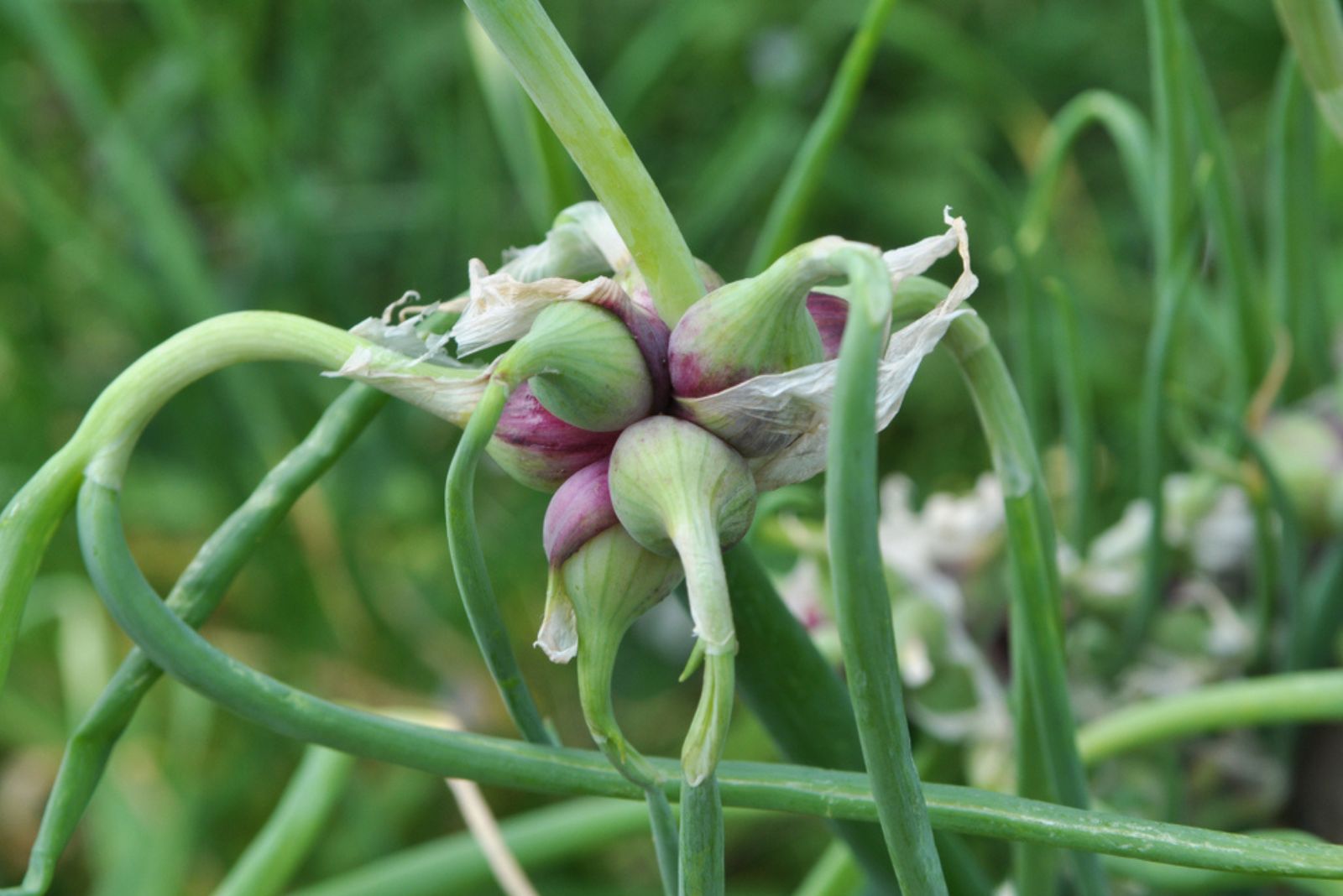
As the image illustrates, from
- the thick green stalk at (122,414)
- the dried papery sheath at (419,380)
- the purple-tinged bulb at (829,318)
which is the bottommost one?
the purple-tinged bulb at (829,318)

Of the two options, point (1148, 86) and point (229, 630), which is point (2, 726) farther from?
point (1148, 86)

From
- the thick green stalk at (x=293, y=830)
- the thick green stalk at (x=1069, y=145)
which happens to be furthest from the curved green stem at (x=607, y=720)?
the thick green stalk at (x=1069, y=145)

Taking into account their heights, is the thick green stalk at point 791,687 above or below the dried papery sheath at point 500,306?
below

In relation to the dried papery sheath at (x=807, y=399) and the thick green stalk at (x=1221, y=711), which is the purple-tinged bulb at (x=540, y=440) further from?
the thick green stalk at (x=1221, y=711)

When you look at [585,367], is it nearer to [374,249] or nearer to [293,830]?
[293,830]

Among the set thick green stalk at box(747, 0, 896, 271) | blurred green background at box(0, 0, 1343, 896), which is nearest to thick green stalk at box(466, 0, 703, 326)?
thick green stalk at box(747, 0, 896, 271)

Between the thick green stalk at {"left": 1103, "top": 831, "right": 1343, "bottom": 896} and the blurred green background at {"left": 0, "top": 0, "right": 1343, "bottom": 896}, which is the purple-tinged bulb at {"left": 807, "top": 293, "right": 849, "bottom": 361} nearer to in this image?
the thick green stalk at {"left": 1103, "top": 831, "right": 1343, "bottom": 896}
